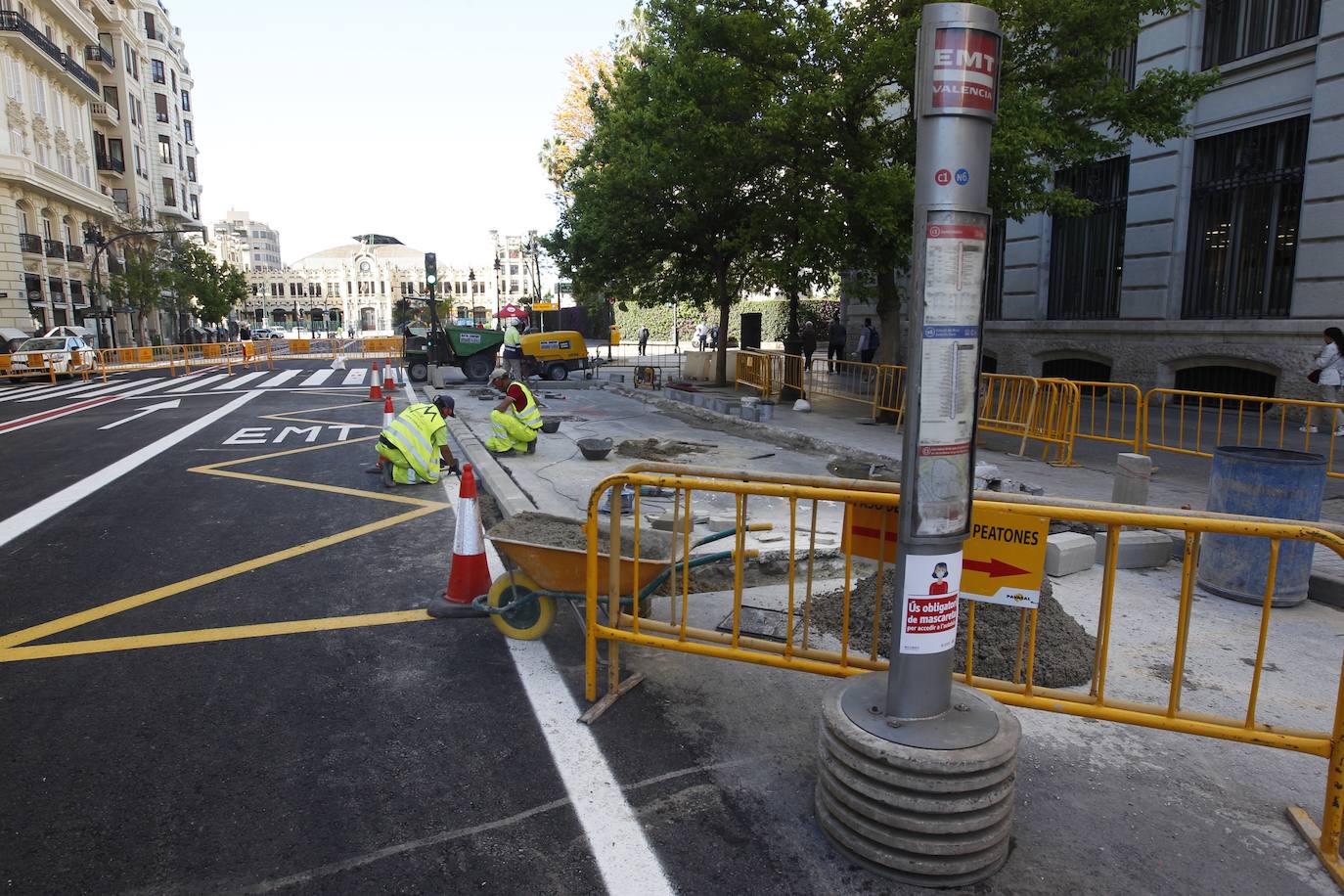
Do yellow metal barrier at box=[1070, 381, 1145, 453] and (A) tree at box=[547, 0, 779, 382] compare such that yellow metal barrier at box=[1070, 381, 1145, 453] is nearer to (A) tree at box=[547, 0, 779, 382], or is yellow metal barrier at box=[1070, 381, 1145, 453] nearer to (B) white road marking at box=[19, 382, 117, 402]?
(A) tree at box=[547, 0, 779, 382]

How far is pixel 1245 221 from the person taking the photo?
14812 millimetres

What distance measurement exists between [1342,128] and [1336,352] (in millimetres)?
3706

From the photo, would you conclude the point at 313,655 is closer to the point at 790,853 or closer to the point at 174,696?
the point at 174,696

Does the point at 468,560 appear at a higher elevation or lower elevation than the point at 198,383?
higher

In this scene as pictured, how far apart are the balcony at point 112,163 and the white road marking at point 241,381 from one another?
1434 inches

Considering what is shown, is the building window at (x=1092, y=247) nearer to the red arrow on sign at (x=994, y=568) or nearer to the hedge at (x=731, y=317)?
the hedge at (x=731, y=317)

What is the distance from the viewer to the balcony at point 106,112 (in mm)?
52184

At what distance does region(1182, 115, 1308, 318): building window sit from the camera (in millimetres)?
14086

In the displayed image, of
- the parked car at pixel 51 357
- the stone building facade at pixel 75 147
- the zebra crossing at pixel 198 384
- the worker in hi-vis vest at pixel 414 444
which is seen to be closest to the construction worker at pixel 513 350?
the zebra crossing at pixel 198 384


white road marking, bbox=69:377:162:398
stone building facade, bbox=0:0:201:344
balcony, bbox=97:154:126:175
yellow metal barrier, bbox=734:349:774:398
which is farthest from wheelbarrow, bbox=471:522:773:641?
balcony, bbox=97:154:126:175

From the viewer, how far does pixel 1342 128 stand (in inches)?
506

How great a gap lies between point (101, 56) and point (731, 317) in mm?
43046

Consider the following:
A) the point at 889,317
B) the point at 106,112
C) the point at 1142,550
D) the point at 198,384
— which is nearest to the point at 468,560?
the point at 1142,550

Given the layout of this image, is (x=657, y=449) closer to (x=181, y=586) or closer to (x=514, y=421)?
(x=514, y=421)
